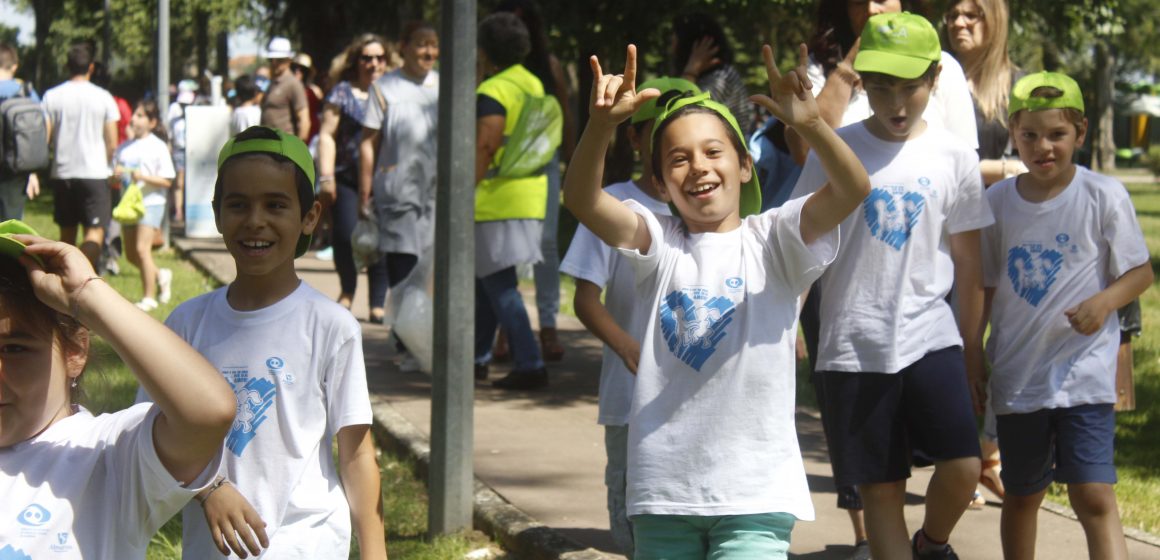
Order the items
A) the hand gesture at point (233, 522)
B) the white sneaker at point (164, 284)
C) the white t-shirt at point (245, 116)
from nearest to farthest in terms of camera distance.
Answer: the hand gesture at point (233, 522) < the white sneaker at point (164, 284) < the white t-shirt at point (245, 116)

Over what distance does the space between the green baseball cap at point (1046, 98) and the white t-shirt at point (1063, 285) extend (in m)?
0.24

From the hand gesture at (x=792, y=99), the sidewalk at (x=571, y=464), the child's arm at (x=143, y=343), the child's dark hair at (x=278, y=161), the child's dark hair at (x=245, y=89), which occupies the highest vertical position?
the child's dark hair at (x=245, y=89)

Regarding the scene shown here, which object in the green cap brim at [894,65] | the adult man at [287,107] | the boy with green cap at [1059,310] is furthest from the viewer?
the adult man at [287,107]

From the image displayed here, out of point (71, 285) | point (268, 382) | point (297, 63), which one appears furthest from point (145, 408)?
point (297, 63)

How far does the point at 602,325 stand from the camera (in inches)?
169

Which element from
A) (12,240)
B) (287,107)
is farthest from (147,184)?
(12,240)

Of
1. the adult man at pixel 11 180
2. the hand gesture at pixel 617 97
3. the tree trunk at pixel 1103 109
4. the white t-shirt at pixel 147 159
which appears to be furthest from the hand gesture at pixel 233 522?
the tree trunk at pixel 1103 109

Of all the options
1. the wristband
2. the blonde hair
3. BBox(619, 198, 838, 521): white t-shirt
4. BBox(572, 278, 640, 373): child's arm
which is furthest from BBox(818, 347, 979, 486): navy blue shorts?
the wristband

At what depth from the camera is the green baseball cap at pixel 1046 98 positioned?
4.77 meters

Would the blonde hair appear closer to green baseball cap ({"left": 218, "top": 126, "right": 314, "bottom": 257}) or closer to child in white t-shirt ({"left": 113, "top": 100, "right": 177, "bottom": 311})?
green baseball cap ({"left": 218, "top": 126, "right": 314, "bottom": 257})

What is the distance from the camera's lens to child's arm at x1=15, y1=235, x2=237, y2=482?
2.28 metres

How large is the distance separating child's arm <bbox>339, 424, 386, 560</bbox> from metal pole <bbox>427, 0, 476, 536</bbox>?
2.14 meters

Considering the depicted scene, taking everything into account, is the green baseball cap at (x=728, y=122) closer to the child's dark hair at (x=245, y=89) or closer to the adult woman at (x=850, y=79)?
the adult woman at (x=850, y=79)

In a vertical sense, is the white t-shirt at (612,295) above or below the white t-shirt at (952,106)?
below
